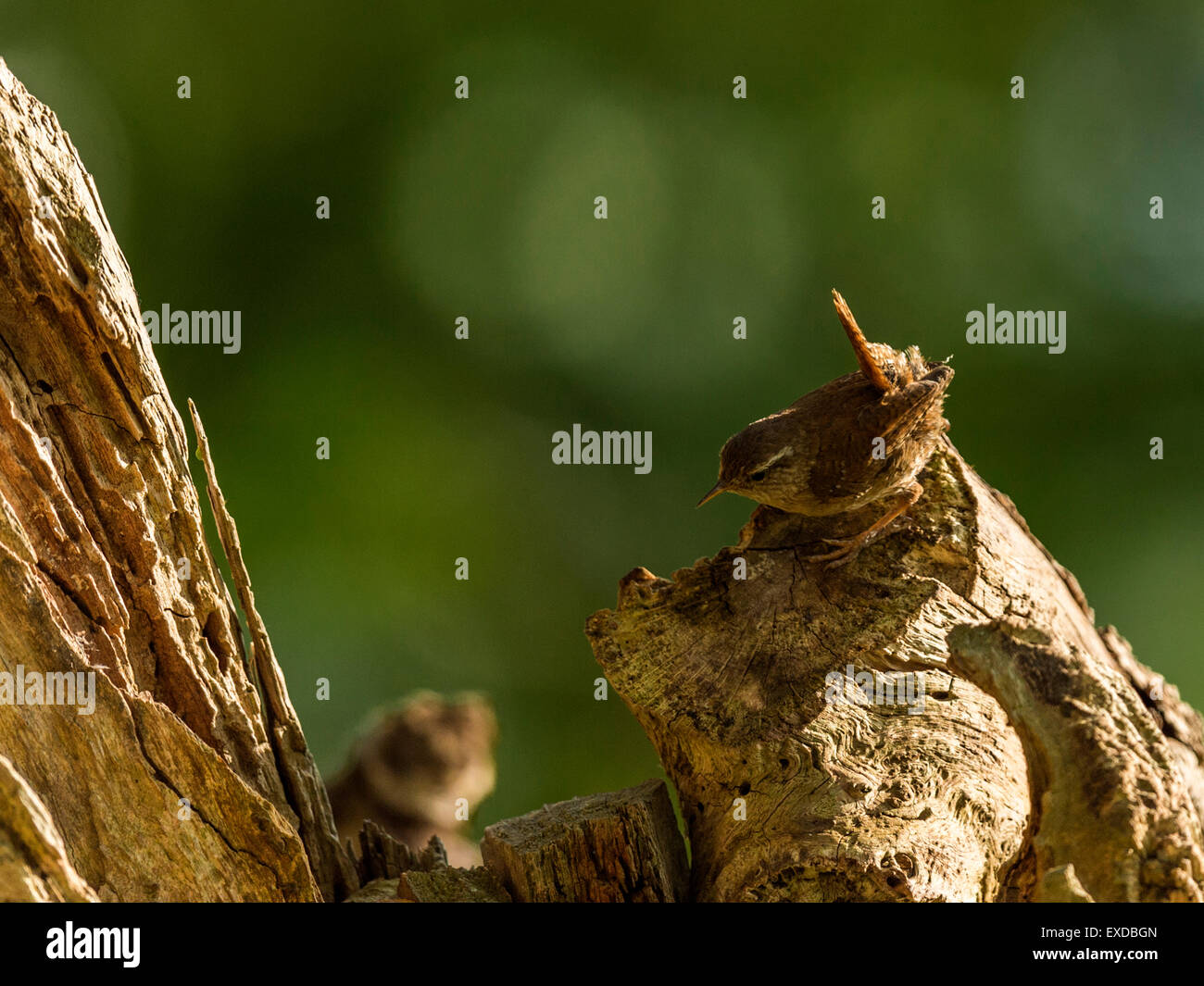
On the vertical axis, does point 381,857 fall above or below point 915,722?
below

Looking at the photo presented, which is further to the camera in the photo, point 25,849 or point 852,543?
point 852,543

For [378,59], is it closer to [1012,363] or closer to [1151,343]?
[1012,363]

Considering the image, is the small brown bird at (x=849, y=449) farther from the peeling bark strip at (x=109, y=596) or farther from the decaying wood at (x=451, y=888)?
the peeling bark strip at (x=109, y=596)

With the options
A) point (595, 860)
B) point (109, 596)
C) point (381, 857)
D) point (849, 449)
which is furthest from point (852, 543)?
point (109, 596)

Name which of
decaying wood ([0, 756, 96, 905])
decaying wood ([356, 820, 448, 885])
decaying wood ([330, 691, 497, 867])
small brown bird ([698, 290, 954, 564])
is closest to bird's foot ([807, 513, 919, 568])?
small brown bird ([698, 290, 954, 564])

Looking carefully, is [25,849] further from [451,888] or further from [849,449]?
[849,449]

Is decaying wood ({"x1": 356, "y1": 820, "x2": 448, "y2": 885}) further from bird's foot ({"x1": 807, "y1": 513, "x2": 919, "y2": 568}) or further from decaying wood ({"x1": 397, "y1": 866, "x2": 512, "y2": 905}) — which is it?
bird's foot ({"x1": 807, "y1": 513, "x2": 919, "y2": 568})
